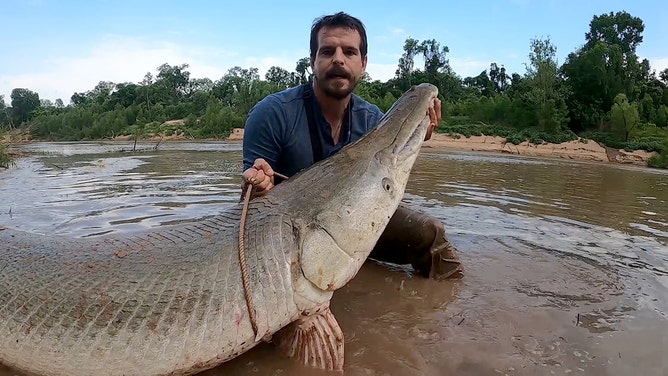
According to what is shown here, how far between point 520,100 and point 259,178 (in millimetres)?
30290

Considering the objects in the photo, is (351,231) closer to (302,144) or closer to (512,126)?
(302,144)

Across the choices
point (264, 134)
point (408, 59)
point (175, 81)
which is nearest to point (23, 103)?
point (175, 81)

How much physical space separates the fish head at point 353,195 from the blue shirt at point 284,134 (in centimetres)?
64

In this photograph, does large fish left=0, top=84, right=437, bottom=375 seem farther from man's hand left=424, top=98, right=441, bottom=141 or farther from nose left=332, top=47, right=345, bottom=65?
nose left=332, top=47, right=345, bottom=65

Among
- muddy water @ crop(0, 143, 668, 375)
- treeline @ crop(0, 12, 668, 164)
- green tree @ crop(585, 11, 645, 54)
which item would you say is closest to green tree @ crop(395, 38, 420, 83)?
treeline @ crop(0, 12, 668, 164)

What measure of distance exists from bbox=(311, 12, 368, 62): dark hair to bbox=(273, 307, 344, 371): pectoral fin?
1.73m

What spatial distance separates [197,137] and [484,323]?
34.3m

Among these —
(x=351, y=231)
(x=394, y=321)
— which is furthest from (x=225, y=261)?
(x=394, y=321)

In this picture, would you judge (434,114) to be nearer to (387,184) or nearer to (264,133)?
(387,184)

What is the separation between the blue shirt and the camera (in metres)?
2.95

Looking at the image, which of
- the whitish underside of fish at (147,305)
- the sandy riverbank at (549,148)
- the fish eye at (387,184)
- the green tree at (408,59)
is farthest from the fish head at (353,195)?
the green tree at (408,59)

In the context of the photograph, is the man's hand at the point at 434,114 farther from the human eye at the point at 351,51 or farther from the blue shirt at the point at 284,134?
the human eye at the point at 351,51

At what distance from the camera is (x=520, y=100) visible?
29.8 meters

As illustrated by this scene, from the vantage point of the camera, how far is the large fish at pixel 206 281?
69.1 inches
